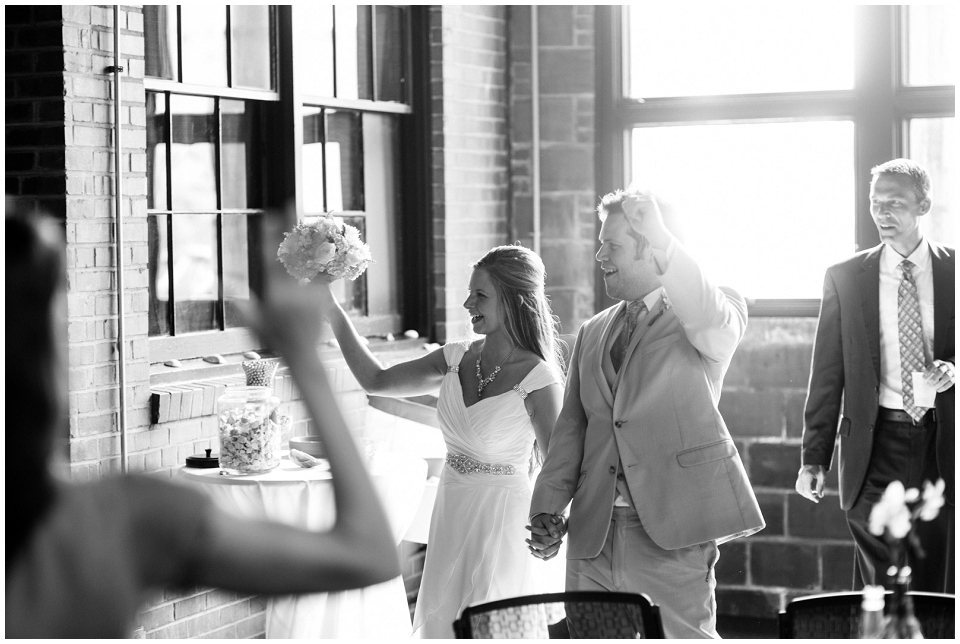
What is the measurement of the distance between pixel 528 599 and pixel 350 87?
3.36 metres

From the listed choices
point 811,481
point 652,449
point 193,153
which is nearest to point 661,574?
point 652,449

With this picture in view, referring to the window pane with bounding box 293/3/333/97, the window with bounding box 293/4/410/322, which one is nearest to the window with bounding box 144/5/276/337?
the window pane with bounding box 293/3/333/97

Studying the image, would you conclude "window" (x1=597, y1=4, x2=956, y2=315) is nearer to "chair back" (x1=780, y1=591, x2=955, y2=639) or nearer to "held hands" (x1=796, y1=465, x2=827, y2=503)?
"held hands" (x1=796, y1=465, x2=827, y2=503)

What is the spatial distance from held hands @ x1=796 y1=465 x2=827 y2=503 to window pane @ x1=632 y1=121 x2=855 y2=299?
70.6 inches

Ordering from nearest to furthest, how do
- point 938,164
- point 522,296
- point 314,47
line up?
1. point 522,296
2. point 314,47
3. point 938,164

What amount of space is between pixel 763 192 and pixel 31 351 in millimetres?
5085

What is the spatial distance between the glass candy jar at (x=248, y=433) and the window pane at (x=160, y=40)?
4.12ft

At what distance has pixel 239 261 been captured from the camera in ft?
14.9

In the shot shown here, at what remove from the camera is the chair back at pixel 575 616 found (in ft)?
6.82

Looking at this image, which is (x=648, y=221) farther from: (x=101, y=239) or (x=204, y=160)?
(x=204, y=160)

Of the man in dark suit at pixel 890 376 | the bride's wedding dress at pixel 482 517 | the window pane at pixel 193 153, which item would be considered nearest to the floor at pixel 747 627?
the man in dark suit at pixel 890 376

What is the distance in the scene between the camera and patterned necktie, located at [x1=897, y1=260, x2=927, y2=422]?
3.79m

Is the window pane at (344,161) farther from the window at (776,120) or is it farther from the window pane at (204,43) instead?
the window at (776,120)

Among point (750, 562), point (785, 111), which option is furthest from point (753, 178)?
point (750, 562)
